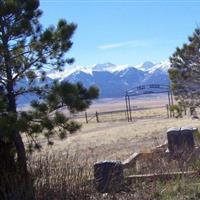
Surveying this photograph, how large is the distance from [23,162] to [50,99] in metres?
0.94

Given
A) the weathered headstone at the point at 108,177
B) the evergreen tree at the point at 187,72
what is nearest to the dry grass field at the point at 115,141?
the weathered headstone at the point at 108,177

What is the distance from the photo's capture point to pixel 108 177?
8578mm

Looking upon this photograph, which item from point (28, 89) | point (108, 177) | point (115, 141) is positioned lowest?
point (115, 141)

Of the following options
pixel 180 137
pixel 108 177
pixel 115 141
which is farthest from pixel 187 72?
pixel 108 177

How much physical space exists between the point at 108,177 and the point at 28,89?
1726mm

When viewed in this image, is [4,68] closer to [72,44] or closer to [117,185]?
[72,44]

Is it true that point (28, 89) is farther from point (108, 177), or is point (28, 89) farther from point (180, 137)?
point (180, 137)

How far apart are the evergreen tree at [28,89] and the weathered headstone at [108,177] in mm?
872

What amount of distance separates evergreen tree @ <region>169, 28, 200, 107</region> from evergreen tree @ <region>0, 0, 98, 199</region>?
33.4 ft

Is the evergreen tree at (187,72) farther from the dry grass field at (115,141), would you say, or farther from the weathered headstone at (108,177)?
the weathered headstone at (108,177)

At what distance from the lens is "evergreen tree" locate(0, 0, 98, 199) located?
7586 millimetres

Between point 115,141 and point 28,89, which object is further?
point 115,141

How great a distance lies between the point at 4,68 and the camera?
8125 millimetres

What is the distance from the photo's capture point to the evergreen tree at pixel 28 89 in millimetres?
7586
